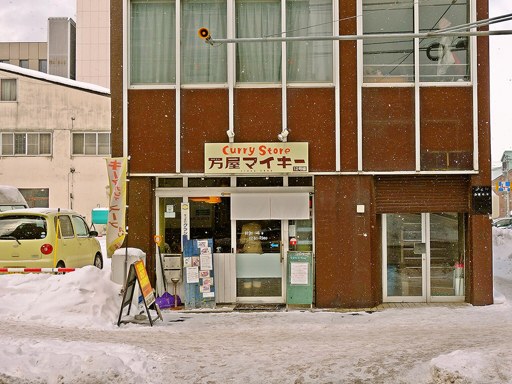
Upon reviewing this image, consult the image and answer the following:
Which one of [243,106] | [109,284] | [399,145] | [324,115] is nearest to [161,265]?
[109,284]

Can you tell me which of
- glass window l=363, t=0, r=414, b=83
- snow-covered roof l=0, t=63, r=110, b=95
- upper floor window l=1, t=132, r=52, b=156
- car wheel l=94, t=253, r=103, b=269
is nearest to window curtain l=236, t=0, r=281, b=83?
glass window l=363, t=0, r=414, b=83

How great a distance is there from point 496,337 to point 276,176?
5.77 meters

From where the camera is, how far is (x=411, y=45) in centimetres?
1357

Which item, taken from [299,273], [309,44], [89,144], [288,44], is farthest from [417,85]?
[89,144]

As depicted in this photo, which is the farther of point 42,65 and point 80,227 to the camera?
point 42,65

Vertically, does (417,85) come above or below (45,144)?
below

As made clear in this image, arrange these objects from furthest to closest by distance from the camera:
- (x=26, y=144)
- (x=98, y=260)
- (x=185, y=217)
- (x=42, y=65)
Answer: (x=42, y=65) < (x=26, y=144) < (x=98, y=260) < (x=185, y=217)

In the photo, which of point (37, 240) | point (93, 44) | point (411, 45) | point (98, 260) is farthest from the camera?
point (93, 44)

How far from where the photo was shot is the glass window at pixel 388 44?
44.3ft

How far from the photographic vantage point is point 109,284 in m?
12.2

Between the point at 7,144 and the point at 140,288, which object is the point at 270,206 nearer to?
the point at 140,288

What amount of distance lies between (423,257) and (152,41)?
25.9ft

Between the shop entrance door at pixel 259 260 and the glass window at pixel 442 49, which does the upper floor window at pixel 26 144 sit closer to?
the shop entrance door at pixel 259 260

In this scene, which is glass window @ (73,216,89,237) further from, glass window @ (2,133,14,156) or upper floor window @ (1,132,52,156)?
glass window @ (2,133,14,156)
